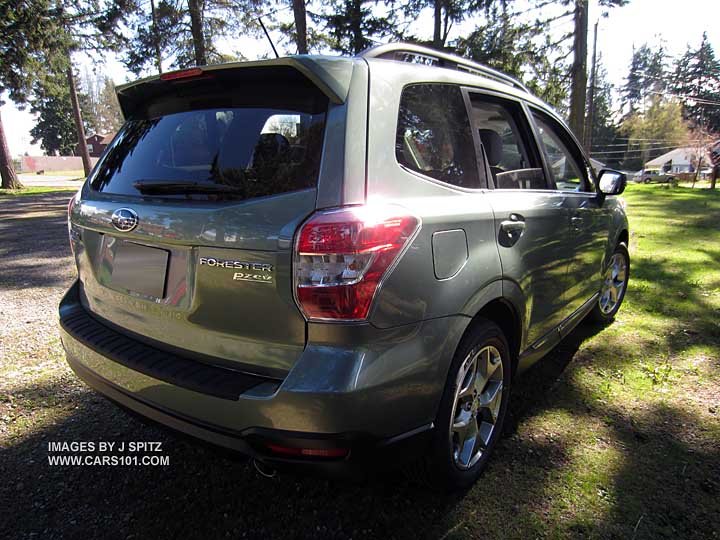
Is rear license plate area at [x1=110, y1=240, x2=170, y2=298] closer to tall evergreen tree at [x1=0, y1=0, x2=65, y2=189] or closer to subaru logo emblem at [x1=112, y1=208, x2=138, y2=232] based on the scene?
subaru logo emblem at [x1=112, y1=208, x2=138, y2=232]

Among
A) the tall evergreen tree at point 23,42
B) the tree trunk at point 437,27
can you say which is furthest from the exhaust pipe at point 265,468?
the tall evergreen tree at point 23,42

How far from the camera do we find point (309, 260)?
5.01ft

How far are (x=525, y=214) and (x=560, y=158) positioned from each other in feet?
3.66

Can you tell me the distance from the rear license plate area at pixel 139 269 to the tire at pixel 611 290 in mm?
3338

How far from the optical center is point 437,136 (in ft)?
→ 6.68

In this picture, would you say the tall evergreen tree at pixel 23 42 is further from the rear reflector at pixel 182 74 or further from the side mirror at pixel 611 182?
the side mirror at pixel 611 182

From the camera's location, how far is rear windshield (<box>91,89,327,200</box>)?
1654 millimetres

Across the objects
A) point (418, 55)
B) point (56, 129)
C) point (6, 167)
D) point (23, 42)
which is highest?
point (56, 129)

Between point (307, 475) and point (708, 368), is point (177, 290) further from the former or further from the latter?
point (708, 368)

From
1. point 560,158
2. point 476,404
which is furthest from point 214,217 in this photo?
point 560,158

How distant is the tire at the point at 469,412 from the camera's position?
1.90 m

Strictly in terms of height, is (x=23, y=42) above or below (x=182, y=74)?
above

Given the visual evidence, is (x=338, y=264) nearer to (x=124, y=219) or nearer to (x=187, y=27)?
(x=124, y=219)

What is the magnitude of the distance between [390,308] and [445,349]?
1.14ft
